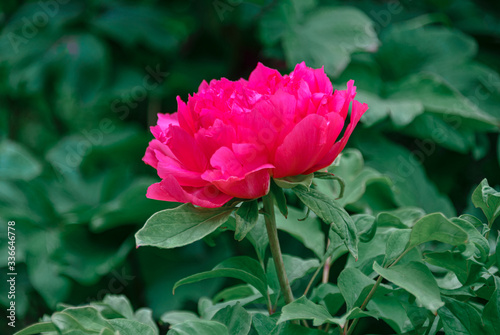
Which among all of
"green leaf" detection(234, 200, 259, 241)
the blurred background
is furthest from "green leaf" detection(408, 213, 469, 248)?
the blurred background

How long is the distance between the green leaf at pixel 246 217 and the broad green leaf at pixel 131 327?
0.10 m

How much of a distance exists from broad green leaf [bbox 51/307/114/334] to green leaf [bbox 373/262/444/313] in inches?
8.3

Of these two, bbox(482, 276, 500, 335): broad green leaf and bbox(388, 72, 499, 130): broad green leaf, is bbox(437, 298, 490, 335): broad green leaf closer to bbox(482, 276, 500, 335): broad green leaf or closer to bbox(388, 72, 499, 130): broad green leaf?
bbox(482, 276, 500, 335): broad green leaf

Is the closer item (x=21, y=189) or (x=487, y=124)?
(x=487, y=124)

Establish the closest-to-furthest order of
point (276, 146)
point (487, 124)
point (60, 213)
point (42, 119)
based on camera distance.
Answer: point (276, 146)
point (487, 124)
point (60, 213)
point (42, 119)

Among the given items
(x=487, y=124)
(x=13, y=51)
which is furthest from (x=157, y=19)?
(x=487, y=124)

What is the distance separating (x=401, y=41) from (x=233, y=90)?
2.82 ft

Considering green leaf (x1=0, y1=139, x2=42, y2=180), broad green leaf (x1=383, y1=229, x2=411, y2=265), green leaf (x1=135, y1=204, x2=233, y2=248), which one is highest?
green leaf (x1=135, y1=204, x2=233, y2=248)

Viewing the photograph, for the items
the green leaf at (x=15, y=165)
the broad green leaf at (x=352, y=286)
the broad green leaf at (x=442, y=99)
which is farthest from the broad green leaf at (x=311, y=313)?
the green leaf at (x=15, y=165)

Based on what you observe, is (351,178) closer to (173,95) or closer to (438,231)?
(438,231)

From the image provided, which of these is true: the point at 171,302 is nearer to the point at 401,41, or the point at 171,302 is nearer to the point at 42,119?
the point at 401,41

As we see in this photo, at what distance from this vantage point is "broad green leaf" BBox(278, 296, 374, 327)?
34cm

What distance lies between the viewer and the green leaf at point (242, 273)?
1.35 ft

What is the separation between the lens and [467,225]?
36 centimetres
